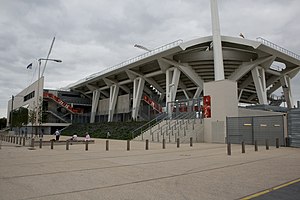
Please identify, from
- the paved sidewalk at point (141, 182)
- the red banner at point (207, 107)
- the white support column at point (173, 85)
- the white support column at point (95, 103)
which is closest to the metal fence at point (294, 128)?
the red banner at point (207, 107)

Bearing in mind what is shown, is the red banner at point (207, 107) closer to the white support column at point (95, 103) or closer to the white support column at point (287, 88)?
the white support column at point (287, 88)

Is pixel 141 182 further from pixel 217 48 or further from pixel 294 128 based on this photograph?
pixel 217 48

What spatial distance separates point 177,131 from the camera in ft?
91.6

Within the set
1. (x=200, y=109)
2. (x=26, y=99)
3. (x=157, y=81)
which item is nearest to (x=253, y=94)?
(x=157, y=81)

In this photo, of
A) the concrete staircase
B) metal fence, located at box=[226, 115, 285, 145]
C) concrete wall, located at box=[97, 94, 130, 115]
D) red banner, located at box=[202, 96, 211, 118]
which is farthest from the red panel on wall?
concrete wall, located at box=[97, 94, 130, 115]

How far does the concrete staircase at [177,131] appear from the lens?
27.2 meters

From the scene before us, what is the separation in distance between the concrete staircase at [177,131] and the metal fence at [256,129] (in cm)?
343

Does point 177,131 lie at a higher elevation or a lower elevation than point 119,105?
lower

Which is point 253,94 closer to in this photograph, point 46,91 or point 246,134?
point 246,134

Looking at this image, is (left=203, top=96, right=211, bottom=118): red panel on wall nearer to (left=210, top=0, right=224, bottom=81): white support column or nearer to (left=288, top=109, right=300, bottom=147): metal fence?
(left=288, top=109, right=300, bottom=147): metal fence

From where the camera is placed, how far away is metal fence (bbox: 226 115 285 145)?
2233 cm

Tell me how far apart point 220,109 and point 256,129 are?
445cm

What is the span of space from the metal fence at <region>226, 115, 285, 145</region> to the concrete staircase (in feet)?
11.2

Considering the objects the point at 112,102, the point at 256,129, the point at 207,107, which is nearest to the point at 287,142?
the point at 256,129
